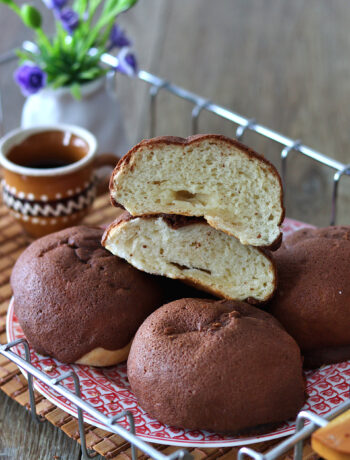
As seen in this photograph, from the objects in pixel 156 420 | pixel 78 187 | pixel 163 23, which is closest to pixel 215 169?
pixel 156 420

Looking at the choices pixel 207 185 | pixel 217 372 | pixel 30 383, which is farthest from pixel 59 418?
pixel 207 185

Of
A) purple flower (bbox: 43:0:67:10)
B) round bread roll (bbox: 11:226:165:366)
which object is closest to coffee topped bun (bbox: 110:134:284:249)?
round bread roll (bbox: 11:226:165:366)

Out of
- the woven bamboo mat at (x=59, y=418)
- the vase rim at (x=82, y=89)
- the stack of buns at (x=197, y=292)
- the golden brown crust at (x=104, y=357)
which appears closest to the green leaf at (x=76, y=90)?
the vase rim at (x=82, y=89)

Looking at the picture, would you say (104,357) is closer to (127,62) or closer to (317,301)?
(317,301)

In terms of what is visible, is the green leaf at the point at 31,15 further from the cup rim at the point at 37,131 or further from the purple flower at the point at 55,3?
the cup rim at the point at 37,131

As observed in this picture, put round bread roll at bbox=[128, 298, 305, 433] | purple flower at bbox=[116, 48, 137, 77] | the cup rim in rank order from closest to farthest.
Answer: round bread roll at bbox=[128, 298, 305, 433] → the cup rim → purple flower at bbox=[116, 48, 137, 77]

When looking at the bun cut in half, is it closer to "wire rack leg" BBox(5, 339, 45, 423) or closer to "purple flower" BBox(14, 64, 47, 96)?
"wire rack leg" BBox(5, 339, 45, 423)

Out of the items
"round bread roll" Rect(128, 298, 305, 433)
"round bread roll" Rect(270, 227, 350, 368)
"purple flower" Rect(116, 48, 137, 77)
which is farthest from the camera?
"purple flower" Rect(116, 48, 137, 77)
